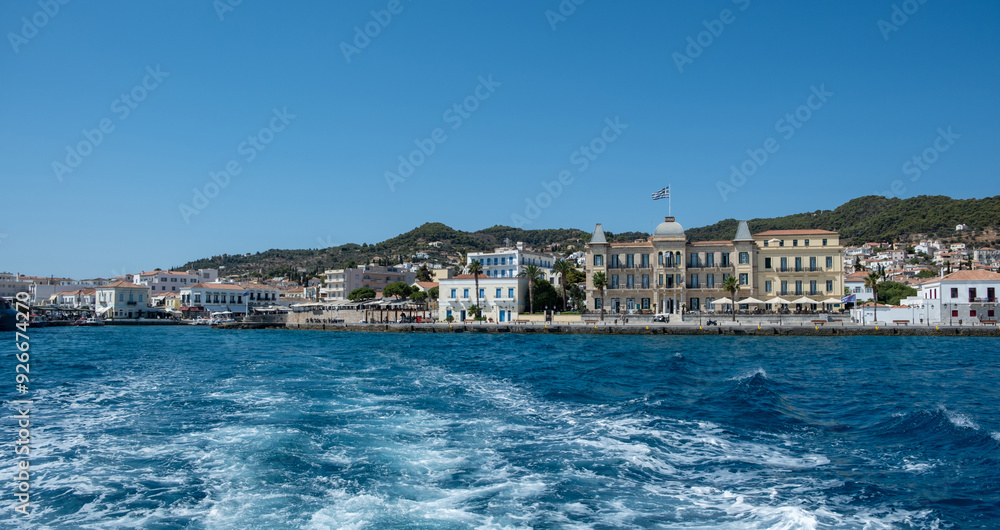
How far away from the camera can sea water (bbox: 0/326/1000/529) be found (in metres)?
8.01

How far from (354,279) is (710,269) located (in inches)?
2080

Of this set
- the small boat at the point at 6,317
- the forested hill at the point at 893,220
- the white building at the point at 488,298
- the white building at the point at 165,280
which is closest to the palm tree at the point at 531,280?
the white building at the point at 488,298

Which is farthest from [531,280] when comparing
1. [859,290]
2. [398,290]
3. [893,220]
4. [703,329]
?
[893,220]

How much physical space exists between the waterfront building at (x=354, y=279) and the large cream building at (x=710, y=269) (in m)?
37.3

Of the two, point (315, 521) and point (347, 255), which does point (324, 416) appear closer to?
Result: point (315, 521)

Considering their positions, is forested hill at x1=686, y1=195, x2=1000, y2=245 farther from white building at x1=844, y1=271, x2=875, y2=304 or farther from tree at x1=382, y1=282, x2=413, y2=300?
tree at x1=382, y1=282, x2=413, y2=300

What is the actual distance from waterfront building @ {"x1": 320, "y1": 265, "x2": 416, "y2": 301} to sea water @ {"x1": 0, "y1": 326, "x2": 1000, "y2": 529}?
69.8 meters

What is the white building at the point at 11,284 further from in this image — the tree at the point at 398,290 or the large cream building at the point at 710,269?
the large cream building at the point at 710,269

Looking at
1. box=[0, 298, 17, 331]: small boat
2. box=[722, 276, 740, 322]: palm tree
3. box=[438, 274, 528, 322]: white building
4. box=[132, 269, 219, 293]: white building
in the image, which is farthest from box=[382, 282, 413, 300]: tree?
box=[132, 269, 219, 293]: white building

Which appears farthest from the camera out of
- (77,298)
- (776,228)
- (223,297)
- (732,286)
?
(776,228)

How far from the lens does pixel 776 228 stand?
155 meters

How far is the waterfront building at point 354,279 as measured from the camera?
301ft

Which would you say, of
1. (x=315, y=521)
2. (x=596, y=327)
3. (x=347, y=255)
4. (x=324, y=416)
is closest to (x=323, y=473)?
(x=315, y=521)

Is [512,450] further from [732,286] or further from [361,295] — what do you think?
[361,295]
